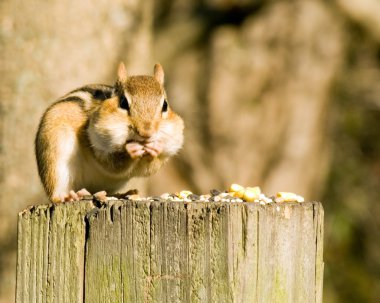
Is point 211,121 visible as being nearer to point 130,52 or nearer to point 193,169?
point 193,169

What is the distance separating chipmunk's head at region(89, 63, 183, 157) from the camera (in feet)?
10.6

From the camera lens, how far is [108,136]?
3.30 m

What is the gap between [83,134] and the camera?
352 centimetres

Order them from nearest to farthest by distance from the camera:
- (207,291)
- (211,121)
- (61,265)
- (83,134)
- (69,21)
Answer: (207,291)
(61,265)
(83,134)
(69,21)
(211,121)

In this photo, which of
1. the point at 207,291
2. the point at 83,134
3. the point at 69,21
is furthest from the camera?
the point at 69,21

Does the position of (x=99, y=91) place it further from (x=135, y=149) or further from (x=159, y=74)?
(x=135, y=149)

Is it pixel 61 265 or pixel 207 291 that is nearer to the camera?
pixel 207 291

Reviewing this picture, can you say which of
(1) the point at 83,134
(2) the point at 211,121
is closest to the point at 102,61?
(1) the point at 83,134

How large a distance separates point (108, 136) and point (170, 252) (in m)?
1.25

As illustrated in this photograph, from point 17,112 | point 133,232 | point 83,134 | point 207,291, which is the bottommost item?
point 207,291

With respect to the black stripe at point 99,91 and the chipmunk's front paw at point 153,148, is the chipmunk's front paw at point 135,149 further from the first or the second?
the black stripe at point 99,91

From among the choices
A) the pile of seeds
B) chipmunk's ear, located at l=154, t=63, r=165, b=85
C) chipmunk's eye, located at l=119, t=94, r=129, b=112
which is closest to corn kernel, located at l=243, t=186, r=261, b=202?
the pile of seeds

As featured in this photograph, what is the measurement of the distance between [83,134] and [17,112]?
1.46 metres

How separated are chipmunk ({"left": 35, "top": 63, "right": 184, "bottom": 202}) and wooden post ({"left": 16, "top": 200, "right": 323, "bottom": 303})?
958 mm
